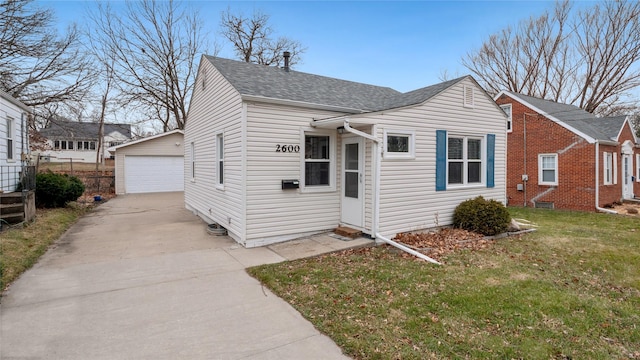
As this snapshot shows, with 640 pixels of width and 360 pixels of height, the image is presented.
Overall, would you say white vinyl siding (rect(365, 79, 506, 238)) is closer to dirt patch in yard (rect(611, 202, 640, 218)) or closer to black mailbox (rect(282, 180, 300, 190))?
black mailbox (rect(282, 180, 300, 190))

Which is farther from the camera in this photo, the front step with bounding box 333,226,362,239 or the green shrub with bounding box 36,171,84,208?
the green shrub with bounding box 36,171,84,208

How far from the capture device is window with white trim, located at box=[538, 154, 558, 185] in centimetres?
1402

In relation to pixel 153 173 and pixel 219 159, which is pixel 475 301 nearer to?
pixel 219 159

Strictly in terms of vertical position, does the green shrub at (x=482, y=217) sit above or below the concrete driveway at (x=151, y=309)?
above

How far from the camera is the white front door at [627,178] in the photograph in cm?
1542

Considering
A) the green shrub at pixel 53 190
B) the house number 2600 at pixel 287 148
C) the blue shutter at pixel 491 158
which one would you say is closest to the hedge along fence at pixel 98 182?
the green shrub at pixel 53 190

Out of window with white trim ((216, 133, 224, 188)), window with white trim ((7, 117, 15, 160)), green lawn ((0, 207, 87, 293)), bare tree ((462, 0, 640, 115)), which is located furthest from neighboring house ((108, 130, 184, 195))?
bare tree ((462, 0, 640, 115))

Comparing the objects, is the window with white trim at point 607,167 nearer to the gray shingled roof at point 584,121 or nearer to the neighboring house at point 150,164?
the gray shingled roof at point 584,121

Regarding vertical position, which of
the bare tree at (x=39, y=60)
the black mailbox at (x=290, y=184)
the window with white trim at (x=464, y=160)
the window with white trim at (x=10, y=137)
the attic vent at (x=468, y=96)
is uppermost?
the bare tree at (x=39, y=60)

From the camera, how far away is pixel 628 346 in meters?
3.05

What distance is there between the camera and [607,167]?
13.8 metres

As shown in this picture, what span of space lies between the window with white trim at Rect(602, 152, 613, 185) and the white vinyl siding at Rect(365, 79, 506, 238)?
8.35m

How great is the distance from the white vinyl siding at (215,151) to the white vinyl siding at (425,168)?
8.91ft

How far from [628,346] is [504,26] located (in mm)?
28125
